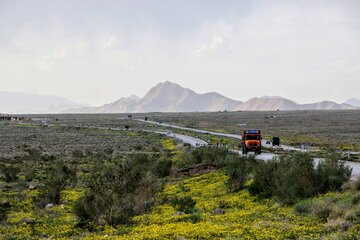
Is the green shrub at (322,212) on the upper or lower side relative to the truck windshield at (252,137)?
lower

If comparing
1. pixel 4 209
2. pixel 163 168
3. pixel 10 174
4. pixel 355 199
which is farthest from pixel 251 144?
pixel 355 199

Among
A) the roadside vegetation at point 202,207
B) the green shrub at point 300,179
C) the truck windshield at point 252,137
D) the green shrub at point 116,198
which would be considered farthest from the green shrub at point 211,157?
the green shrub at point 116,198

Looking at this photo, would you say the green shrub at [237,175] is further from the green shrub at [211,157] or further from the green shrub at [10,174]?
the green shrub at [10,174]

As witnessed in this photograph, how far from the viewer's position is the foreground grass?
1225 cm

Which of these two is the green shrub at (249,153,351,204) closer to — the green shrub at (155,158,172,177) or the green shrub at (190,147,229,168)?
the green shrub at (190,147,229,168)

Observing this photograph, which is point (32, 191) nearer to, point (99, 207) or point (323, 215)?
point (99, 207)

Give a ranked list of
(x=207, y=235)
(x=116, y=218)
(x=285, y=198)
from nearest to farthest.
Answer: (x=207, y=235), (x=116, y=218), (x=285, y=198)

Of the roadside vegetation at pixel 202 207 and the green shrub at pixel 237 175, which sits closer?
the roadside vegetation at pixel 202 207

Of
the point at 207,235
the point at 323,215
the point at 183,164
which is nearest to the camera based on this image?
the point at 207,235

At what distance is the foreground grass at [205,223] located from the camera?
482 inches

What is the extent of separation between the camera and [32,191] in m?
23.9

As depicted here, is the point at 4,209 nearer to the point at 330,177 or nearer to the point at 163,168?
the point at 163,168

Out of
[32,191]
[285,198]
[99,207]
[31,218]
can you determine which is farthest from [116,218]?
[32,191]

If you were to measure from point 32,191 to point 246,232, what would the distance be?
15.3 meters
